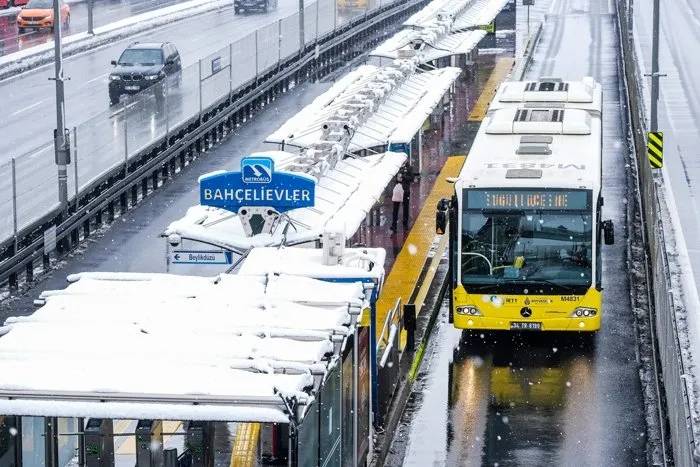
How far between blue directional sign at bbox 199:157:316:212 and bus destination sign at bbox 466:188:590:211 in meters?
3.65

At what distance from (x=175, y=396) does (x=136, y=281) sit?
3.96 metres

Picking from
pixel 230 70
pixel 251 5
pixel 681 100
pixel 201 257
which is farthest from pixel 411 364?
pixel 251 5

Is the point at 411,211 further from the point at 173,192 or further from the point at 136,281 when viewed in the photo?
the point at 136,281

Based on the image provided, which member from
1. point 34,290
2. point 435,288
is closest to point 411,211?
point 435,288

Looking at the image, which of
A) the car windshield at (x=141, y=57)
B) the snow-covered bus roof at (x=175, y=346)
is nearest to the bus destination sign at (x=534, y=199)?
the snow-covered bus roof at (x=175, y=346)

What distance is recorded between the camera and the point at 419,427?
21.7 metres

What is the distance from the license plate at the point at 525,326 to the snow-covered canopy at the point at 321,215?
9.12ft

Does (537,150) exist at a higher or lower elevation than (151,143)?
higher

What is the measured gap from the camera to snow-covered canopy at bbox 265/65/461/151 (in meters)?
30.9

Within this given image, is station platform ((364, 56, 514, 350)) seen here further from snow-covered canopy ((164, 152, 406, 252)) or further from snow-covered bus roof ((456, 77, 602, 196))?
snow-covered bus roof ((456, 77, 602, 196))

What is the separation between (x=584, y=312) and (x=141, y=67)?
94.0ft

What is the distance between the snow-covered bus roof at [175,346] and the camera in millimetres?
11484

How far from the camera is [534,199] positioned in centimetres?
2453

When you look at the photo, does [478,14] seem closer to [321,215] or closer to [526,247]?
[526,247]
